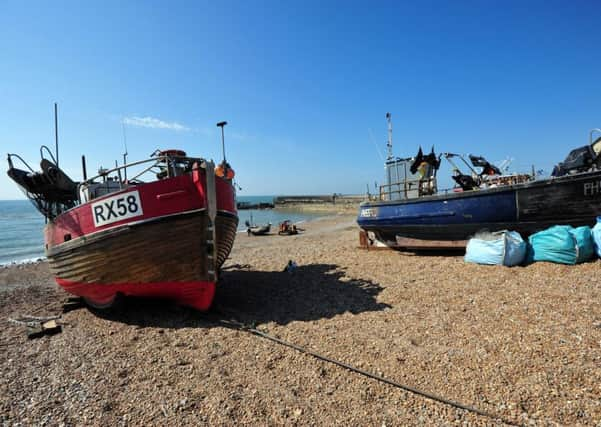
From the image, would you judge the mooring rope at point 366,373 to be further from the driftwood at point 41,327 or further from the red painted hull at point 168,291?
the driftwood at point 41,327

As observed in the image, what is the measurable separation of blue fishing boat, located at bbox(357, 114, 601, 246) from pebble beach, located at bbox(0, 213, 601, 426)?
67.3 inches

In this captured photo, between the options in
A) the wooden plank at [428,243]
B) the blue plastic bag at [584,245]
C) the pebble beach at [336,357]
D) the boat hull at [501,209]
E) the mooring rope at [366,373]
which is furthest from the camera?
the wooden plank at [428,243]

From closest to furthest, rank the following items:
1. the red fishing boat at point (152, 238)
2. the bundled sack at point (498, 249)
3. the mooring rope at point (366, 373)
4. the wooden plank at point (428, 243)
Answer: the mooring rope at point (366, 373)
the red fishing boat at point (152, 238)
the bundled sack at point (498, 249)
the wooden plank at point (428, 243)

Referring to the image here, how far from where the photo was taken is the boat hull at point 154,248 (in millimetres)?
Result: 5172

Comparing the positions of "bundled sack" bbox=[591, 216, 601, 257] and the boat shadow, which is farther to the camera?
"bundled sack" bbox=[591, 216, 601, 257]

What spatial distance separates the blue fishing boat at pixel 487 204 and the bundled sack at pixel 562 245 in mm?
628

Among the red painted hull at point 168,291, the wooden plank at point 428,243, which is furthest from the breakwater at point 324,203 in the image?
the red painted hull at point 168,291

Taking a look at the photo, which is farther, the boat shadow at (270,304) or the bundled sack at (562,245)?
the bundled sack at (562,245)

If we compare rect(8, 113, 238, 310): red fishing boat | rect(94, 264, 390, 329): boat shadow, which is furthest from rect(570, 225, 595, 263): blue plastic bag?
rect(8, 113, 238, 310): red fishing boat

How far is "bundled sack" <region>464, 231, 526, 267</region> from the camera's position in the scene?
6.96 metres

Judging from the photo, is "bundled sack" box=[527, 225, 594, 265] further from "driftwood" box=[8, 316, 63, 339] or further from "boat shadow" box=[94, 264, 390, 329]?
"driftwood" box=[8, 316, 63, 339]

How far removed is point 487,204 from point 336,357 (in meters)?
6.52

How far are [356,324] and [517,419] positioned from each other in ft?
7.94

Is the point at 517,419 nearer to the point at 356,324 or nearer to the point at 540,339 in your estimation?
the point at 540,339
